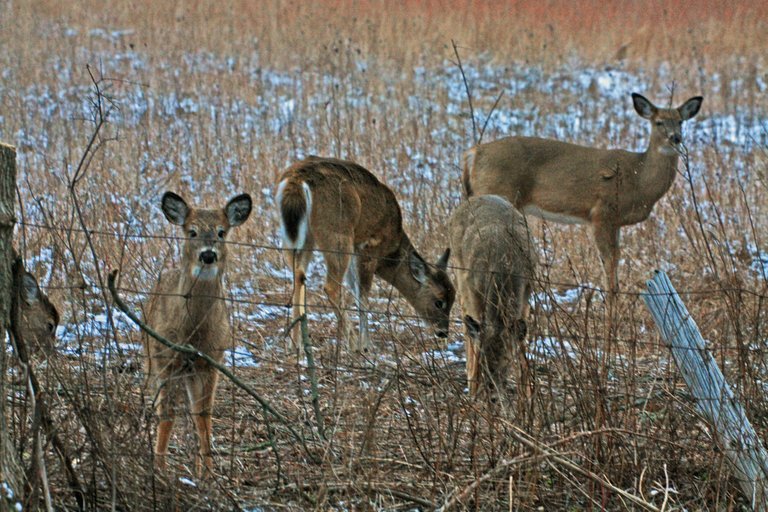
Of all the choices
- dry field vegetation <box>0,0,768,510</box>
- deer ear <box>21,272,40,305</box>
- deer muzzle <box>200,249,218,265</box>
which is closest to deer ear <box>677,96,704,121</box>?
dry field vegetation <box>0,0,768,510</box>

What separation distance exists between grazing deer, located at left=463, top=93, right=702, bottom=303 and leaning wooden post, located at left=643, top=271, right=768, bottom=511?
17.5 feet

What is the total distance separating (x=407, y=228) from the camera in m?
10.4

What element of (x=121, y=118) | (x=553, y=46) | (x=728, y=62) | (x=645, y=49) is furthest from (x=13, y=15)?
(x=728, y=62)

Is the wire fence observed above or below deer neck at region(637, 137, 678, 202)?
below

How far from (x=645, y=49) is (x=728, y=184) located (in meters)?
7.50

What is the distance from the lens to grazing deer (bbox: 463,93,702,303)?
1017cm

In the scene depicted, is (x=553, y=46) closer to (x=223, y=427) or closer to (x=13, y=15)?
(x=13, y=15)

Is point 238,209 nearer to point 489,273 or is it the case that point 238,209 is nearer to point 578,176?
point 489,273

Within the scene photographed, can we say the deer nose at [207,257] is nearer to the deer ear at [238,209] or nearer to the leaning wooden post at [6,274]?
the deer ear at [238,209]

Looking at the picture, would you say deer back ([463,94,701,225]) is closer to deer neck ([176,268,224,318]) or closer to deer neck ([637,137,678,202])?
deer neck ([637,137,678,202])

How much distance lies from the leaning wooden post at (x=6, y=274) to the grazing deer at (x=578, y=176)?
687cm

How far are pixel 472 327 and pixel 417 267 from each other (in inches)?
113

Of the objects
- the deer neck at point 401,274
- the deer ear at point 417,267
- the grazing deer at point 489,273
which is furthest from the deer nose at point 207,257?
the deer neck at point 401,274

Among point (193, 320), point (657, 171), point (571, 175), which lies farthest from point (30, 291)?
point (657, 171)
